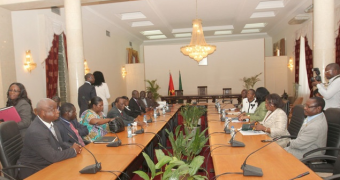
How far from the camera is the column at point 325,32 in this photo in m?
4.90

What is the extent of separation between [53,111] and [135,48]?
12511 millimetres

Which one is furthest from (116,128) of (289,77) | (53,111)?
(289,77)

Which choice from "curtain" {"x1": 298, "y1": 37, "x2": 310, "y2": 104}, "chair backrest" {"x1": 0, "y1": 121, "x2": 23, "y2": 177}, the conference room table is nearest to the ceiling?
"curtain" {"x1": 298, "y1": 37, "x2": 310, "y2": 104}

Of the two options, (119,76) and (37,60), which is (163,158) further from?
(119,76)

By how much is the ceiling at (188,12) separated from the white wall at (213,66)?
99cm

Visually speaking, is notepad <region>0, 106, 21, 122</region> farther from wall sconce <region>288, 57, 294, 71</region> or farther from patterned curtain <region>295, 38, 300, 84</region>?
wall sconce <region>288, 57, 294, 71</region>

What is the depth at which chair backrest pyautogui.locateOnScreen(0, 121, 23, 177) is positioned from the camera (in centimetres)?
243

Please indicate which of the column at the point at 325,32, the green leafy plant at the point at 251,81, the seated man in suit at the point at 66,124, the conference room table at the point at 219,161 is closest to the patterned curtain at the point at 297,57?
the green leafy plant at the point at 251,81

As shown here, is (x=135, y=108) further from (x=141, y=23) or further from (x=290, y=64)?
(x=290, y=64)

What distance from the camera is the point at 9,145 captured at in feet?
8.35

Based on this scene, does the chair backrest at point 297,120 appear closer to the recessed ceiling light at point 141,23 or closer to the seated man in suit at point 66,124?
the seated man in suit at point 66,124

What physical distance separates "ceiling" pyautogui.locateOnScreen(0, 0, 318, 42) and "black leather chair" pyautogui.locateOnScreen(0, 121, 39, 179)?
3780 mm

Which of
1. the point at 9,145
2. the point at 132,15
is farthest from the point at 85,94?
the point at 132,15

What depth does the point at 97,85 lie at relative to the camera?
19.4 feet
